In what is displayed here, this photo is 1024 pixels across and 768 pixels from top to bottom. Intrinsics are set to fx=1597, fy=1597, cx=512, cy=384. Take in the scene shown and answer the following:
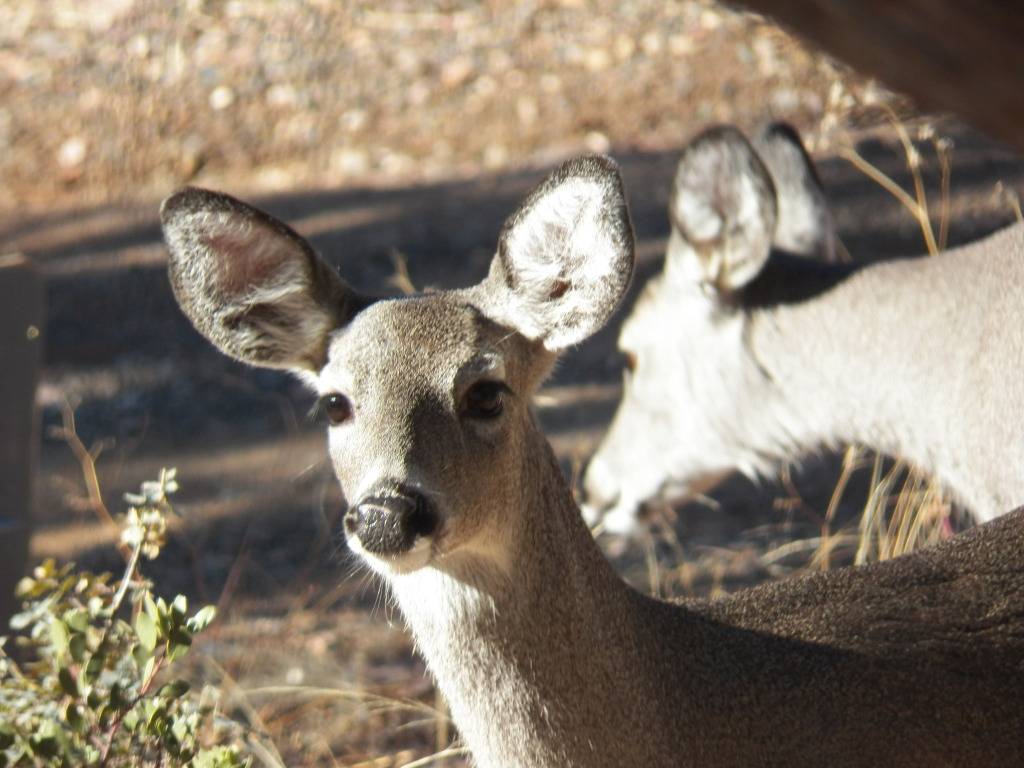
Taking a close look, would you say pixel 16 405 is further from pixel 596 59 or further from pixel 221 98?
pixel 596 59

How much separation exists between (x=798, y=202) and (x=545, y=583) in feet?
10.6

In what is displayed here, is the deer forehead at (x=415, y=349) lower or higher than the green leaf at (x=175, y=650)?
higher

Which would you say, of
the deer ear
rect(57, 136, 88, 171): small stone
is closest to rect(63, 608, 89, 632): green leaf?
the deer ear

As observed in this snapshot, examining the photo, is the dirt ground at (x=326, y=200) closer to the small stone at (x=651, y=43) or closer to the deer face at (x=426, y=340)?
the small stone at (x=651, y=43)

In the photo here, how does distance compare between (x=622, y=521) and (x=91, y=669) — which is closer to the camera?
(x=91, y=669)

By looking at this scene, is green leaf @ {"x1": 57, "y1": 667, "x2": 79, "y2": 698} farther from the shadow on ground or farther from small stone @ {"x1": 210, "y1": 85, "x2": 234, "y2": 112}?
small stone @ {"x1": 210, "y1": 85, "x2": 234, "y2": 112}

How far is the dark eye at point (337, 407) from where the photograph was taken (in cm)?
308

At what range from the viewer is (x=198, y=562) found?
655 cm

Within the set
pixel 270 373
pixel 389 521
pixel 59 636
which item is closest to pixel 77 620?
pixel 59 636

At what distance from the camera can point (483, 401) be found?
10.1ft

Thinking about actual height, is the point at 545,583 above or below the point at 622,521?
above

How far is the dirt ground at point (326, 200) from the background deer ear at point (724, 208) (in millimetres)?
600

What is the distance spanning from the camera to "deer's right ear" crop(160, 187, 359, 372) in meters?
3.22

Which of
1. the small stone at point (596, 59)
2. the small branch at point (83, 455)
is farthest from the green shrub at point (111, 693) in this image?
the small stone at point (596, 59)
